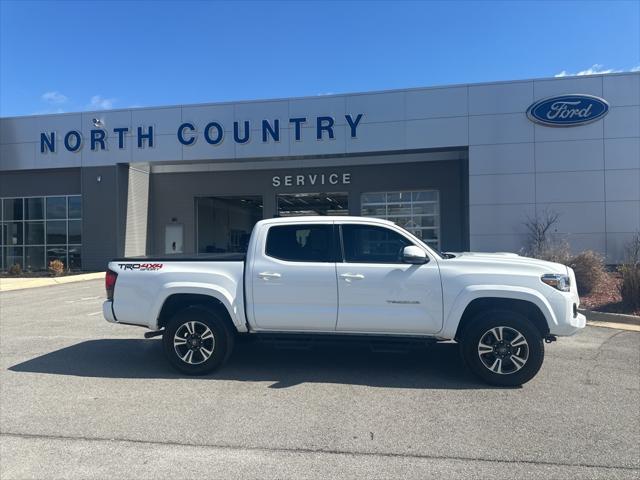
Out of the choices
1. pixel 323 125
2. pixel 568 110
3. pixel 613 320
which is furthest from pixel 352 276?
pixel 568 110

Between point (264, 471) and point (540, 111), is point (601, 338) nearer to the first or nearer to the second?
point (264, 471)

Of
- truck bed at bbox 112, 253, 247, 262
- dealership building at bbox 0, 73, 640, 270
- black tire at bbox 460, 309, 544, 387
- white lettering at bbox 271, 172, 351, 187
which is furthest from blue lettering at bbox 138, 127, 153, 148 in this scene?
black tire at bbox 460, 309, 544, 387

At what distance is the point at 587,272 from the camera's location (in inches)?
486

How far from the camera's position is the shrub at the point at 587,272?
12.3 meters

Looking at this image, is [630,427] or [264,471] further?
[630,427]

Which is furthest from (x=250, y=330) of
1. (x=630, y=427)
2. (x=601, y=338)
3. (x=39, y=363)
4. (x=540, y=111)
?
(x=540, y=111)

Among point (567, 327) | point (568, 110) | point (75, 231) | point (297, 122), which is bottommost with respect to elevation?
point (567, 327)

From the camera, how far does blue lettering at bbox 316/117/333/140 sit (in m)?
21.6

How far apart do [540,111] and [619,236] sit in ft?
18.7

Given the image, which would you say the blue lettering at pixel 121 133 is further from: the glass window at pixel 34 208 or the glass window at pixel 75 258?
the glass window at pixel 75 258

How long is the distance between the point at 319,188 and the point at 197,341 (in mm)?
19106

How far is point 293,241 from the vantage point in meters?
6.23

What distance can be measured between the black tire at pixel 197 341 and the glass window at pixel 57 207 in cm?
2142

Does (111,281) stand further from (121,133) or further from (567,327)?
(121,133)
